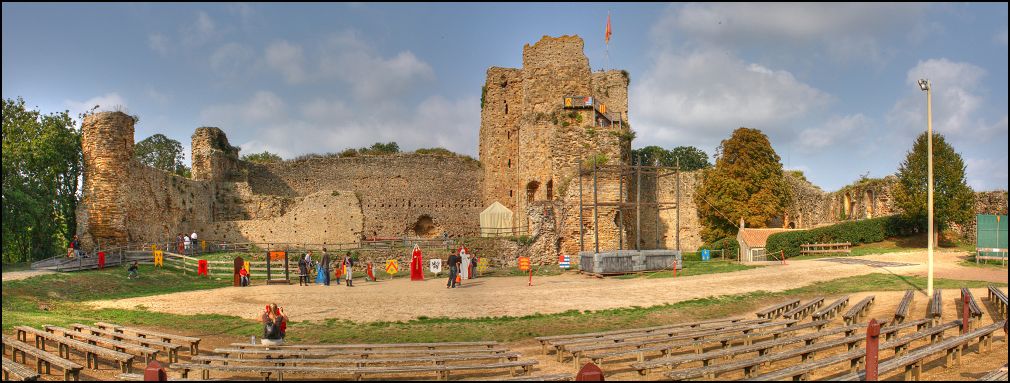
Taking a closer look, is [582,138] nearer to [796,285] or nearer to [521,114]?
[521,114]

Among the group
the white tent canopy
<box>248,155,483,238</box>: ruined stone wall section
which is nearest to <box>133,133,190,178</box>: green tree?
<box>248,155,483,238</box>: ruined stone wall section

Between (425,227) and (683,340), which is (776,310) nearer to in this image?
(683,340)

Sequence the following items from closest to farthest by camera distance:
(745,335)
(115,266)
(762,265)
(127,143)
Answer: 1. (745,335)
2. (115,266)
3. (762,265)
4. (127,143)

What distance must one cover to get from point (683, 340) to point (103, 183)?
22.8 meters

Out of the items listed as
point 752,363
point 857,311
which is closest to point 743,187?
point 857,311

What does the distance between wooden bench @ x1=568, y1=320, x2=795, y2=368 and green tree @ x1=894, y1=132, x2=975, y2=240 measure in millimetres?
19379

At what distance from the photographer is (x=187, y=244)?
2662 cm

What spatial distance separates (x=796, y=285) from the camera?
58.7ft

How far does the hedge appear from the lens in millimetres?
26609

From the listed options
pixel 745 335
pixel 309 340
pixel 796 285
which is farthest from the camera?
pixel 796 285

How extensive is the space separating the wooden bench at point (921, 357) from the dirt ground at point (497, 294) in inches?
279

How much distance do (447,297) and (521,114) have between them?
19937 mm

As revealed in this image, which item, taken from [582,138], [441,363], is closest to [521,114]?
[582,138]

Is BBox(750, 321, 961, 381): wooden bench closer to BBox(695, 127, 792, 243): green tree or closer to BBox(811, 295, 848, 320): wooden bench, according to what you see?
BBox(811, 295, 848, 320): wooden bench
